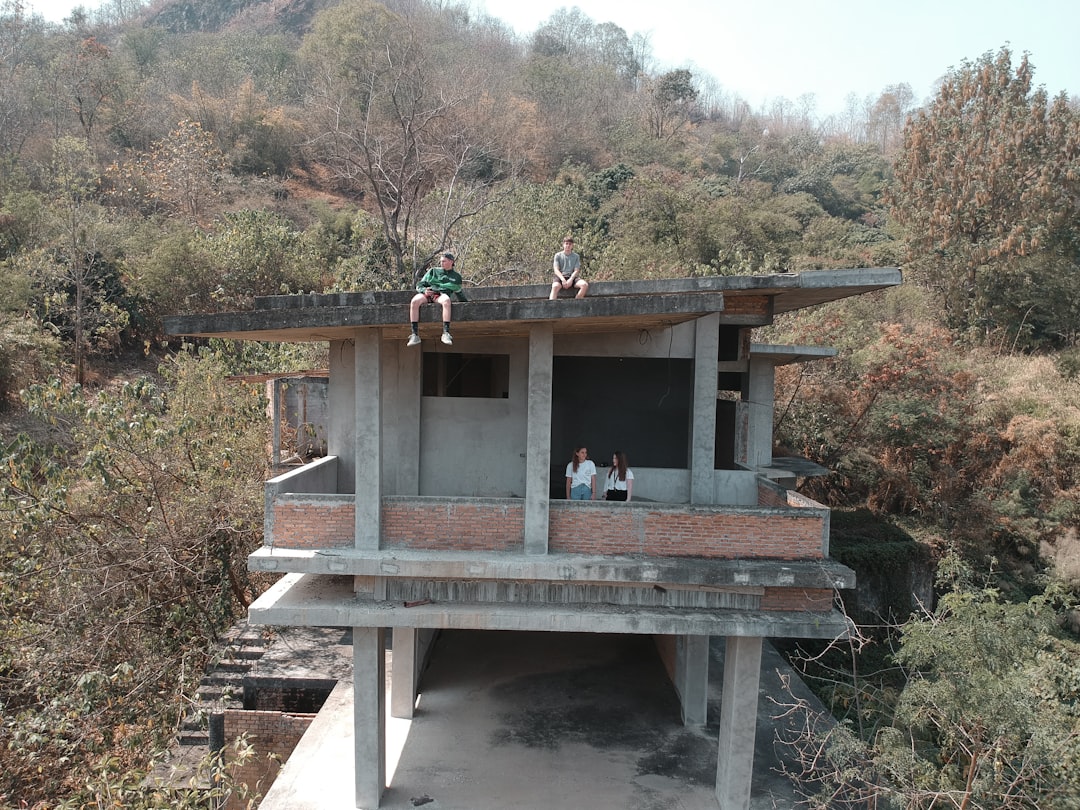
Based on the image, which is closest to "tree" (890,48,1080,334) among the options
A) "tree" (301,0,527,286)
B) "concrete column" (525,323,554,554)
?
"tree" (301,0,527,286)

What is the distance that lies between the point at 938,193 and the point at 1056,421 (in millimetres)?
9688

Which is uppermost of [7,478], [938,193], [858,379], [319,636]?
[938,193]

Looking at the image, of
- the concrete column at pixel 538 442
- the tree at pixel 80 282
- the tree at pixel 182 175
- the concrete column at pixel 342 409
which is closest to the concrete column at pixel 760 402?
the concrete column at pixel 538 442

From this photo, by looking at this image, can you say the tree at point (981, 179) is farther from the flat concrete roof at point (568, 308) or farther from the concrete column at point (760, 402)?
the flat concrete roof at point (568, 308)

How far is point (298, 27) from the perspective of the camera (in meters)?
66.4

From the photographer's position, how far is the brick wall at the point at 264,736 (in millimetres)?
11578

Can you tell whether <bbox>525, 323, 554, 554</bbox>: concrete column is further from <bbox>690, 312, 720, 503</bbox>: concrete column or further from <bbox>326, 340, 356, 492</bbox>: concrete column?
<bbox>326, 340, 356, 492</bbox>: concrete column

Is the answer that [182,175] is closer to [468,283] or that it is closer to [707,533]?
[468,283]

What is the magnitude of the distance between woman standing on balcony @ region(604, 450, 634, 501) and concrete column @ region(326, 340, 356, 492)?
374 cm

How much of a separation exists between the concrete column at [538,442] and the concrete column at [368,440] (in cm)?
167

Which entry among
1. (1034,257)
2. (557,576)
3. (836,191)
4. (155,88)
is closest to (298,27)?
(155,88)

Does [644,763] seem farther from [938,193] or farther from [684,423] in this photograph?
[938,193]

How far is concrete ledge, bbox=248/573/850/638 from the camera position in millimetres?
8242

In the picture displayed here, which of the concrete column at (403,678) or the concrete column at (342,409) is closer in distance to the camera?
the concrete column at (342,409)
